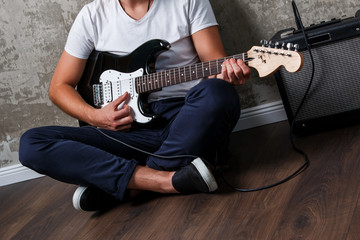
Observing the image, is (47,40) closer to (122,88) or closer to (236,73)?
(122,88)

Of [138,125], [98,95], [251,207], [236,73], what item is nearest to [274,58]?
[236,73]

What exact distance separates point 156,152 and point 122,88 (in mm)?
295

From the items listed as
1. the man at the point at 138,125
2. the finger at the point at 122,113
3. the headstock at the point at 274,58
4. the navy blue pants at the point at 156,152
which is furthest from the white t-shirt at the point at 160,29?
the headstock at the point at 274,58

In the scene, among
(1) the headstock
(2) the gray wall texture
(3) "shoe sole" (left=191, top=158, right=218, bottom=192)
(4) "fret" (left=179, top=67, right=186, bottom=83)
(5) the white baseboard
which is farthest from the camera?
(5) the white baseboard

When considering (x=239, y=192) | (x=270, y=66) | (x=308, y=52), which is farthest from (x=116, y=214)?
(x=308, y=52)

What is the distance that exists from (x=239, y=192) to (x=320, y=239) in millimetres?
438

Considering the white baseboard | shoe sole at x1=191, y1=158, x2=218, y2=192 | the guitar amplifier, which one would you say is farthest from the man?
the white baseboard

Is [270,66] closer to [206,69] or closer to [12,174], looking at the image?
[206,69]

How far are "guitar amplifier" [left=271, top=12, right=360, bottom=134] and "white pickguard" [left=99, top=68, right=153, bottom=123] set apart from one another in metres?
0.57

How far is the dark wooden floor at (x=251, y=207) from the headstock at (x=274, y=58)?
0.36m

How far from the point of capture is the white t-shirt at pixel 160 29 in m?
1.75

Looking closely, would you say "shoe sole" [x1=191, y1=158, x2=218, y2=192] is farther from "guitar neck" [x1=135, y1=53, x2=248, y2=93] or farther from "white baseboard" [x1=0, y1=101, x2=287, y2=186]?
"white baseboard" [x1=0, y1=101, x2=287, y2=186]

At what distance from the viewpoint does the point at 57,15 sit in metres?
2.16

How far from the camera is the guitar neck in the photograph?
4.96 feet
